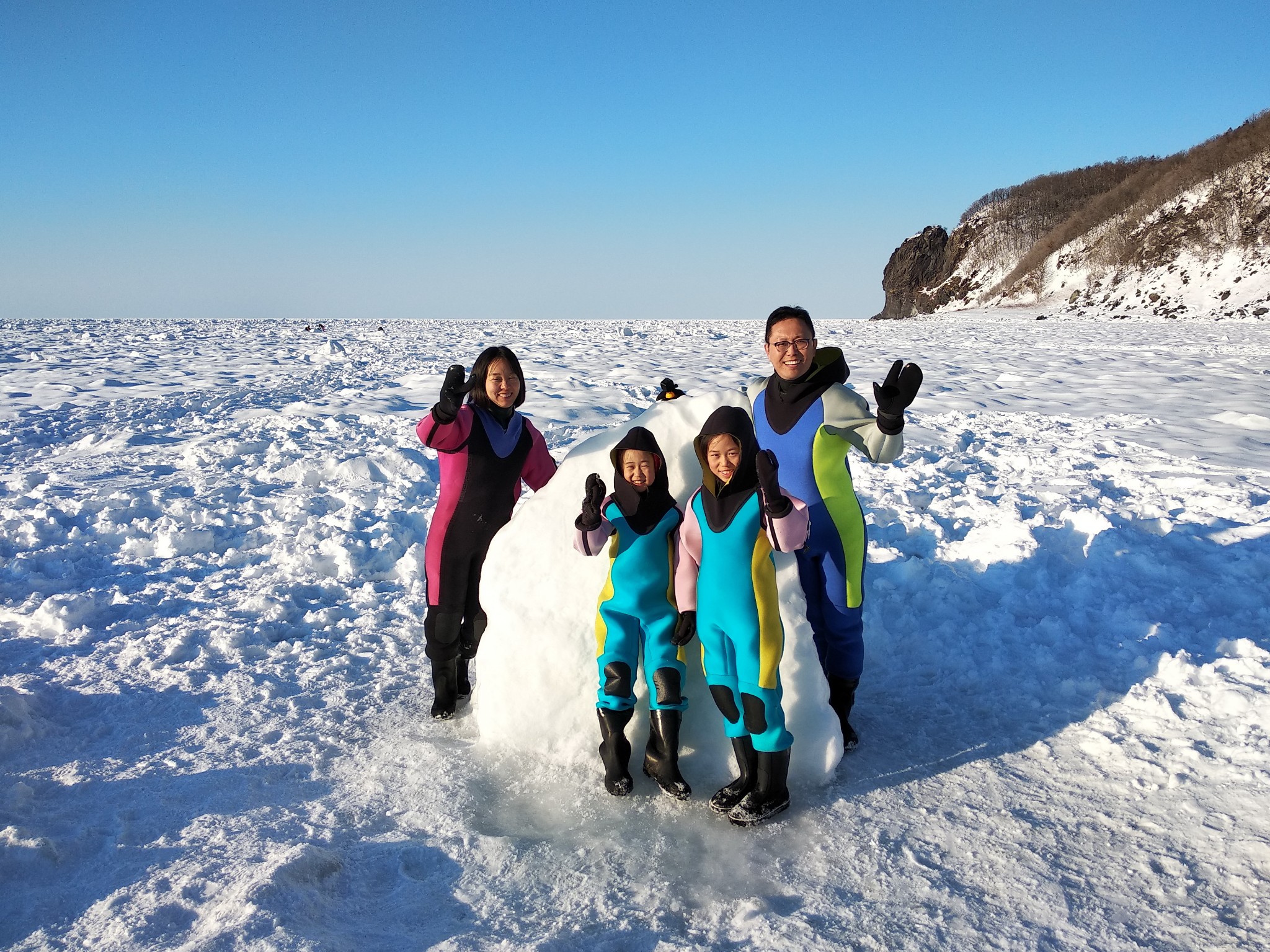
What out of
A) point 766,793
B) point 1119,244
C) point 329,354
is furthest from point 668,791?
point 1119,244

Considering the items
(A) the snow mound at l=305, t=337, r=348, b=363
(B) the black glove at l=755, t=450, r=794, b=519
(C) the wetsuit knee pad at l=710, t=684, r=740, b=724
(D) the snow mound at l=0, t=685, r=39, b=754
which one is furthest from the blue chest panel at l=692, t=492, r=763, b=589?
(A) the snow mound at l=305, t=337, r=348, b=363

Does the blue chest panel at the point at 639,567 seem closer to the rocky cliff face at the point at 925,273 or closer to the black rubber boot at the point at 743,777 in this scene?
the black rubber boot at the point at 743,777

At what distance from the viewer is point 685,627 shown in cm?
280

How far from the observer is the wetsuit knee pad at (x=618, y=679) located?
2865 mm

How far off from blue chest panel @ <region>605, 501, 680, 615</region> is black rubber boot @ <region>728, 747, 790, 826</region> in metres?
0.62

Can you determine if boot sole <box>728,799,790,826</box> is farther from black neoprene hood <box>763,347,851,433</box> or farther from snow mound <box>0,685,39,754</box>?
snow mound <box>0,685,39,754</box>

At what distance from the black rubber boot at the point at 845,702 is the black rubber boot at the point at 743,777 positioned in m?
0.57

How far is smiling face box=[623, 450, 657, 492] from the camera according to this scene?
2.88 metres

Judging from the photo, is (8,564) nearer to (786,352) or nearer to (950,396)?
(786,352)

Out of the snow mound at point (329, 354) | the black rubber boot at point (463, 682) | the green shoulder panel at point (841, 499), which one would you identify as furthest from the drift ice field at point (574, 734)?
the snow mound at point (329, 354)

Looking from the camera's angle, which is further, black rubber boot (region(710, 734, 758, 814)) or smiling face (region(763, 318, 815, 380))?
smiling face (region(763, 318, 815, 380))

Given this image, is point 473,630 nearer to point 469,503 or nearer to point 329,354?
point 469,503

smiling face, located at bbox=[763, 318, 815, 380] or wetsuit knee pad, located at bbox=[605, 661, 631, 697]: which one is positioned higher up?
smiling face, located at bbox=[763, 318, 815, 380]

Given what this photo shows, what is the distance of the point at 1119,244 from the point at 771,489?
37759 mm
